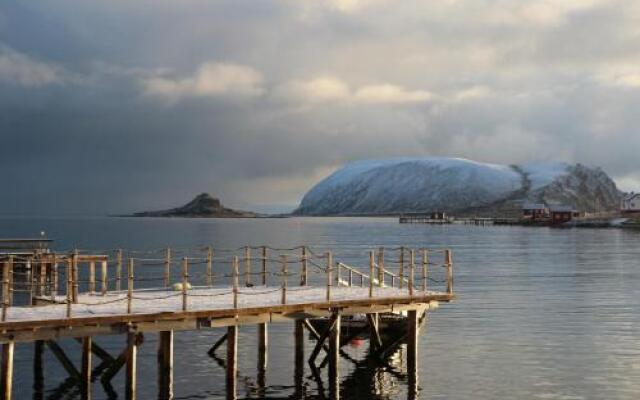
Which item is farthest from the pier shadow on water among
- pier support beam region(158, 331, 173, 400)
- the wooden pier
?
pier support beam region(158, 331, 173, 400)

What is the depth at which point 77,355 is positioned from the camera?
1574 inches

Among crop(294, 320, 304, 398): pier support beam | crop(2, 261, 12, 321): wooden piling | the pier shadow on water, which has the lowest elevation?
the pier shadow on water

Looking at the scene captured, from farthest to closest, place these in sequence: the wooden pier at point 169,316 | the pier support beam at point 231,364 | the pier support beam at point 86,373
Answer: the pier support beam at point 86,373, the pier support beam at point 231,364, the wooden pier at point 169,316

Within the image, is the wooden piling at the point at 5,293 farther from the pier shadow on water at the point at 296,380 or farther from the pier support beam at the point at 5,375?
the pier shadow on water at the point at 296,380

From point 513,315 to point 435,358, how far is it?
53.4ft

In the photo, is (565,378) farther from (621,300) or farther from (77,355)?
(621,300)

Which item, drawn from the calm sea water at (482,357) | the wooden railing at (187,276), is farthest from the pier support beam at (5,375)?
the calm sea water at (482,357)

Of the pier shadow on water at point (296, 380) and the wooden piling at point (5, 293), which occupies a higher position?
the wooden piling at point (5, 293)

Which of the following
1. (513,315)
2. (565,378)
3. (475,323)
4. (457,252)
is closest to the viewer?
(565,378)

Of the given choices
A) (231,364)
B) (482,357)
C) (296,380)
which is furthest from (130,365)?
(482,357)

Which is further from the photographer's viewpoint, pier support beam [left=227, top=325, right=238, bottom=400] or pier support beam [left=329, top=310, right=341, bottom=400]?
pier support beam [left=329, top=310, right=341, bottom=400]

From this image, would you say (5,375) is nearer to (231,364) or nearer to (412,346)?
(231,364)

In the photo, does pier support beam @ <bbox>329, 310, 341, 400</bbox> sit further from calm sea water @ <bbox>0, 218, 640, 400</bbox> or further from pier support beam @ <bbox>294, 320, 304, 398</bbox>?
pier support beam @ <bbox>294, 320, 304, 398</bbox>

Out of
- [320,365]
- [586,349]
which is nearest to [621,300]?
[586,349]
